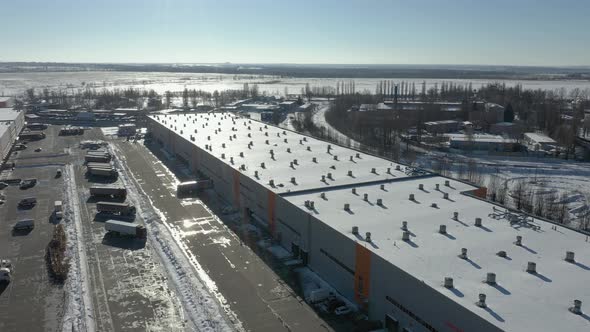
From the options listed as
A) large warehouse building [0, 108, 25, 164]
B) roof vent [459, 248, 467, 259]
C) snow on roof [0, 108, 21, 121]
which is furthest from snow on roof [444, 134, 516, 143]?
snow on roof [0, 108, 21, 121]

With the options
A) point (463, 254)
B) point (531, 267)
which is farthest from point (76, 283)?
point (531, 267)

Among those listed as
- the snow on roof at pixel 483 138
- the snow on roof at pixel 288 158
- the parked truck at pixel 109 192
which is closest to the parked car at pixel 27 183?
Answer: the parked truck at pixel 109 192

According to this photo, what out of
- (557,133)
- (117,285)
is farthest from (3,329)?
(557,133)

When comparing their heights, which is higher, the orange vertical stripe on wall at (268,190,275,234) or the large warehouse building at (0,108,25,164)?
the large warehouse building at (0,108,25,164)

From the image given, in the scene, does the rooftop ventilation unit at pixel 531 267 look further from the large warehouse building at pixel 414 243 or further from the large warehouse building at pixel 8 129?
the large warehouse building at pixel 8 129

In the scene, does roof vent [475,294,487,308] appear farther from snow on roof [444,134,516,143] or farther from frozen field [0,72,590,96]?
frozen field [0,72,590,96]

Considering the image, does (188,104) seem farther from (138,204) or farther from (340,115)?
(138,204)

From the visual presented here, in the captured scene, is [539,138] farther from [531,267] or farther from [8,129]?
[8,129]
